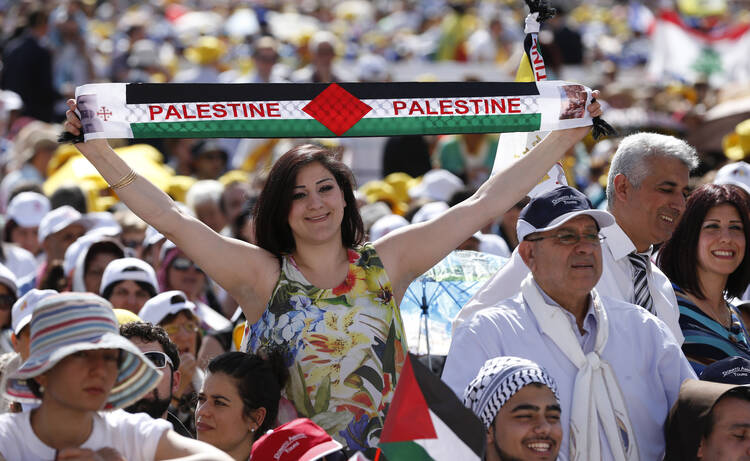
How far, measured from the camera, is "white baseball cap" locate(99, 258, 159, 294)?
6.65 meters

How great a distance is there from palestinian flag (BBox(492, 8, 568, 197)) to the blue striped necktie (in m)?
0.48

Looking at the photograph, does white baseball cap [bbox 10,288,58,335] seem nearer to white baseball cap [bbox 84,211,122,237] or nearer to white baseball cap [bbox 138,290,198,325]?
white baseball cap [bbox 138,290,198,325]

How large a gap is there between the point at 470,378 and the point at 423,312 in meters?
1.62

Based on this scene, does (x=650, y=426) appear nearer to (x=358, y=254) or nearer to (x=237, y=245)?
(x=358, y=254)

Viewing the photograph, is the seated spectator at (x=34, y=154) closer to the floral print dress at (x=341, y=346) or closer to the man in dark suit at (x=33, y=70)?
the man in dark suit at (x=33, y=70)

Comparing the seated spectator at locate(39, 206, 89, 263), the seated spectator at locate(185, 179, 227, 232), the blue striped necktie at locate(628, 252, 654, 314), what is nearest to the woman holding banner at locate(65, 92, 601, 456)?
the blue striped necktie at locate(628, 252, 654, 314)

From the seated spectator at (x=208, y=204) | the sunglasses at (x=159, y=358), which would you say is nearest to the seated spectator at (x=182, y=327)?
the sunglasses at (x=159, y=358)

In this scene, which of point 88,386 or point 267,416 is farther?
point 267,416

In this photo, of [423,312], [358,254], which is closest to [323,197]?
[358,254]

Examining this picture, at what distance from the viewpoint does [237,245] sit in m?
4.62

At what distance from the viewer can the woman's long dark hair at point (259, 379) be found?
453 cm

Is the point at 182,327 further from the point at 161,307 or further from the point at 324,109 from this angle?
the point at 324,109

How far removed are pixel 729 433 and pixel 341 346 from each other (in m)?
1.37

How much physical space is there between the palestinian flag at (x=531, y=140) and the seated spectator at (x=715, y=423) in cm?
153
